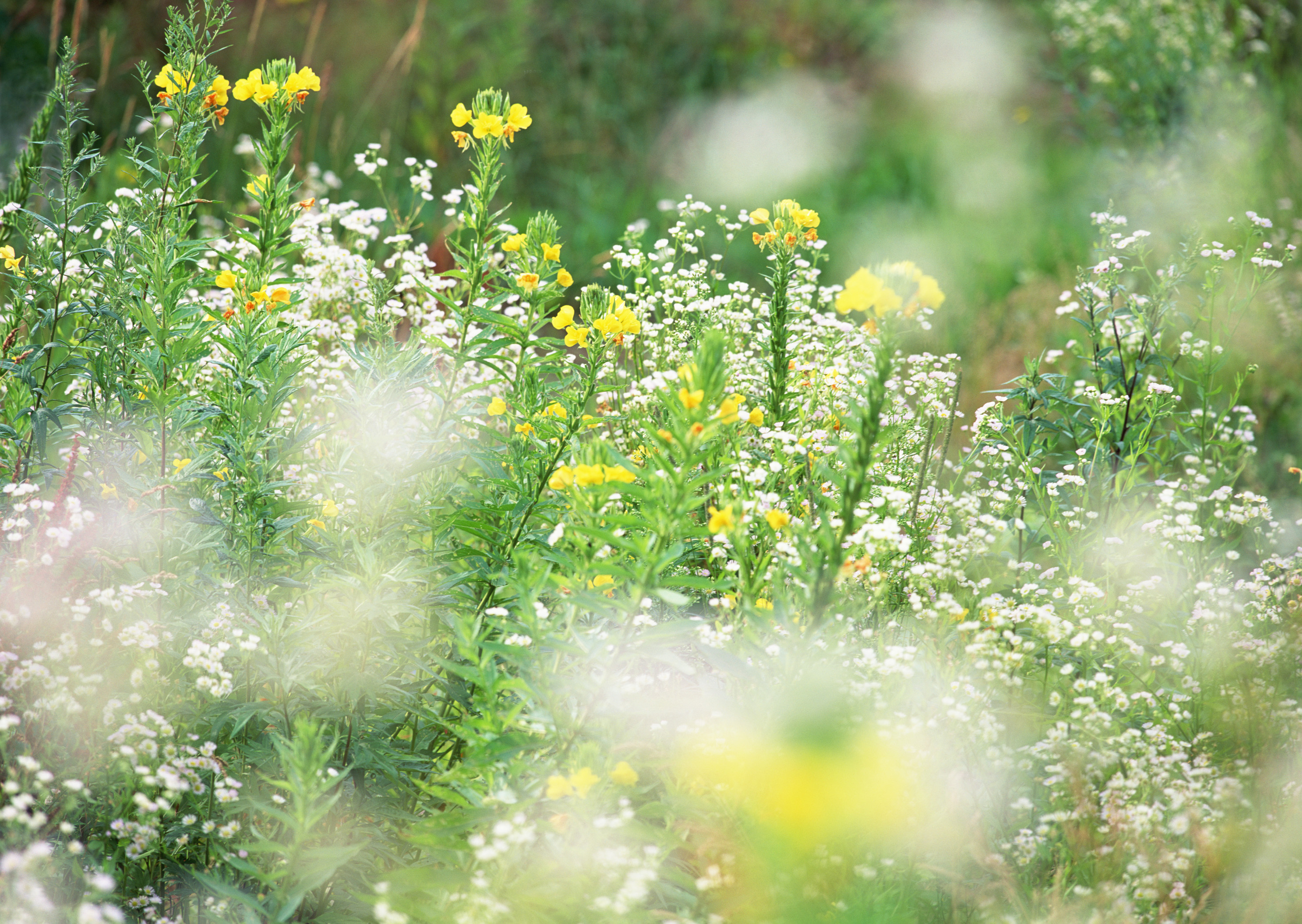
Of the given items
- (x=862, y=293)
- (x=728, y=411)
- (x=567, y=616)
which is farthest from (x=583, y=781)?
(x=862, y=293)

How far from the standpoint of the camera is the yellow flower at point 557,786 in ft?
5.65

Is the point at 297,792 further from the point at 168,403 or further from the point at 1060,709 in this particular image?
the point at 1060,709

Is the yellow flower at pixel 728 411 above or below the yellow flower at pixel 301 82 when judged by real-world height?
below

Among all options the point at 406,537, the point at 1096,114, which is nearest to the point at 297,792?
the point at 406,537

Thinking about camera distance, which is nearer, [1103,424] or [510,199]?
[1103,424]

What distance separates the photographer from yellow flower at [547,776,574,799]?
5.65ft

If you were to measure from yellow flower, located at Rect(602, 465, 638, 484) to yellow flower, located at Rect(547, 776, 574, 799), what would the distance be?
52 centimetres

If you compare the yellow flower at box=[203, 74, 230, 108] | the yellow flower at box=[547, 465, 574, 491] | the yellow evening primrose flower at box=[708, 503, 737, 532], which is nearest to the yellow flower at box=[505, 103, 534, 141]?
the yellow flower at box=[203, 74, 230, 108]

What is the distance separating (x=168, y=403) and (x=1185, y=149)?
17.7ft

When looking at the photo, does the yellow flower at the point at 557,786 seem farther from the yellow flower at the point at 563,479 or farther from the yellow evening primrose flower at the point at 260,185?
the yellow evening primrose flower at the point at 260,185

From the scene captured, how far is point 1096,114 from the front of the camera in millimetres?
7512

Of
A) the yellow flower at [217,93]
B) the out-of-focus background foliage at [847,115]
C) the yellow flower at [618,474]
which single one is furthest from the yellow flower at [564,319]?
the out-of-focus background foliage at [847,115]

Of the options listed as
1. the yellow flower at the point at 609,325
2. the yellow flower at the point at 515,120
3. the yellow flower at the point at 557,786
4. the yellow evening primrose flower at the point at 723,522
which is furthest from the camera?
the yellow flower at the point at 515,120

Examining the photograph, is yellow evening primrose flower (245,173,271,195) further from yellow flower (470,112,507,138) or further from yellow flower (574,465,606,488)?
yellow flower (574,465,606,488)
